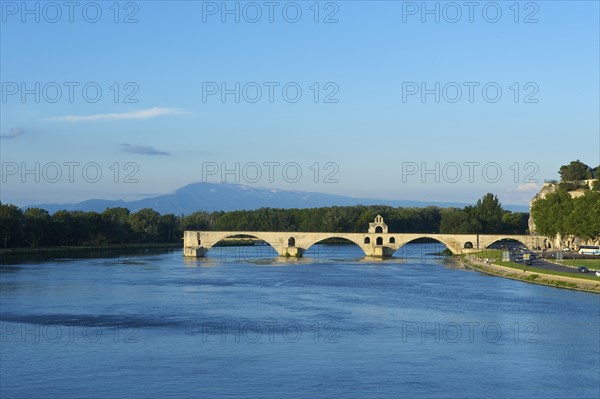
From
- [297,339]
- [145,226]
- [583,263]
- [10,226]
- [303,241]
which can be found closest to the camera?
[297,339]

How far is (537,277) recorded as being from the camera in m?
63.2

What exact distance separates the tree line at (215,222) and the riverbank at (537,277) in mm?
42311

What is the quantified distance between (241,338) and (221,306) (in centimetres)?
1233

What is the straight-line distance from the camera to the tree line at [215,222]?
11306 cm

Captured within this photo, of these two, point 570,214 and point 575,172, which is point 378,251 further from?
point 575,172

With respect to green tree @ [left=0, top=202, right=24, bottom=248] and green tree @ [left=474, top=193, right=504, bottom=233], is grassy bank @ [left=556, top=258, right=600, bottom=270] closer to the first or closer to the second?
green tree @ [left=474, top=193, right=504, bottom=233]

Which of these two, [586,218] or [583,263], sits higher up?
[586,218]

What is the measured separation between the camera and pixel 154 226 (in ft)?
474

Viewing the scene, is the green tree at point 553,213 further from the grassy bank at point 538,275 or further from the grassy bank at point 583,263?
the grassy bank at point 538,275

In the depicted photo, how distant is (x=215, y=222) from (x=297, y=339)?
5470 inches

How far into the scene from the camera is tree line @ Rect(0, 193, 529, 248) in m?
113

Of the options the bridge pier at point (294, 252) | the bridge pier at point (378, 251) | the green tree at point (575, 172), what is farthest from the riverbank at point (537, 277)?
the green tree at point (575, 172)

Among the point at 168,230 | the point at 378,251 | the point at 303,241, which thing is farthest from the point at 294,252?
the point at 168,230

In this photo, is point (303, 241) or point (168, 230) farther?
point (168, 230)
